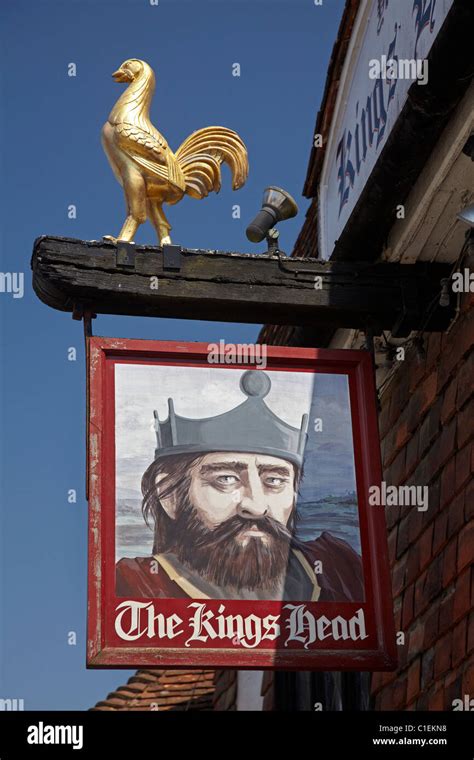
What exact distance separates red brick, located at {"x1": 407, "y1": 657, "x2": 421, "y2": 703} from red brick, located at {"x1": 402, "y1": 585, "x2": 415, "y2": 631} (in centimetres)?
23

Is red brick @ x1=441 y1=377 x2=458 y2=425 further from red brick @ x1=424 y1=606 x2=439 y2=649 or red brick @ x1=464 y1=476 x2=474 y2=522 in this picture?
red brick @ x1=424 y1=606 x2=439 y2=649

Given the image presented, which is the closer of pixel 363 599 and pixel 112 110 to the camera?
pixel 363 599

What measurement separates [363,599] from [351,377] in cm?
106

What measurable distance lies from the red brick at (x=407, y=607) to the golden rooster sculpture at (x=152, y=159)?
1994 millimetres

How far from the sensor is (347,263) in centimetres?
602

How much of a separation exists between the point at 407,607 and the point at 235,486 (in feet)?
3.66

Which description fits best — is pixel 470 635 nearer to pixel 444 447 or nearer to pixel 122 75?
pixel 444 447

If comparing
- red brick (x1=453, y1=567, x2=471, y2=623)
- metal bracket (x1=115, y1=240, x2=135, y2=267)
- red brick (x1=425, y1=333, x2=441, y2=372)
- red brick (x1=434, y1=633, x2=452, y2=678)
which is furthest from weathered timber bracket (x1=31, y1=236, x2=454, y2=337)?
red brick (x1=434, y1=633, x2=452, y2=678)

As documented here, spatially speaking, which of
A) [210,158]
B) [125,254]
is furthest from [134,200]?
[210,158]

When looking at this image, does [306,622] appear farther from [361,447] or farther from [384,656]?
[361,447]

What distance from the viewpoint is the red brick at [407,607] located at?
5.81m

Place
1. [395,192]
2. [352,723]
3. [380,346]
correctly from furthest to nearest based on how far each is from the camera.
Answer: [380,346]
[395,192]
[352,723]

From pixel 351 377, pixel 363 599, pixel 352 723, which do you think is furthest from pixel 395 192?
pixel 352 723

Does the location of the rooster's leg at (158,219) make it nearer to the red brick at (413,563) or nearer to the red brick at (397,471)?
the red brick at (397,471)
